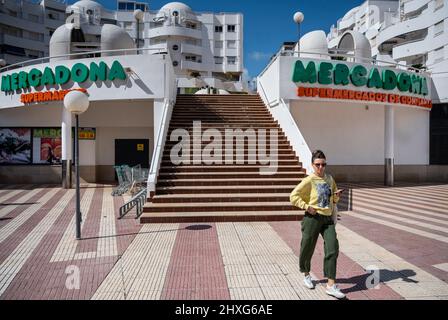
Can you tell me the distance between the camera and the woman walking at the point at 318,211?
4.36 meters

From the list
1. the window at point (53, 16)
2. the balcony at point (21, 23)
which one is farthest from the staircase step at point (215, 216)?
the window at point (53, 16)

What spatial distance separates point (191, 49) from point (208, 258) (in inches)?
2115

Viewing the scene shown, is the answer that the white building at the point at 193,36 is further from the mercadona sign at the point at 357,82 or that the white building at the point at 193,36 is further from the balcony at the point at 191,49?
the mercadona sign at the point at 357,82

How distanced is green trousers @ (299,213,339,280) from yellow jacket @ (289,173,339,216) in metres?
0.14

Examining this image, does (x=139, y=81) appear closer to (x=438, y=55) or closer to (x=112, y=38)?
(x=112, y=38)

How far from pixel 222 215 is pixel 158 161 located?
303cm

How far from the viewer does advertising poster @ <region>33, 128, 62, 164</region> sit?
17344 mm

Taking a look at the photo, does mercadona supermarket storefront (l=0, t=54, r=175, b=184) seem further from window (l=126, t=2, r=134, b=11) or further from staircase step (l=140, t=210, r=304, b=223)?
window (l=126, t=2, r=134, b=11)

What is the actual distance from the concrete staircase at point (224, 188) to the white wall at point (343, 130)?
11.9ft

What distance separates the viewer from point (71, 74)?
14133 millimetres

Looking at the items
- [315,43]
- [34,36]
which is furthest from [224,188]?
[34,36]

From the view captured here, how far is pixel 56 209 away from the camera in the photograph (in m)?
10.4

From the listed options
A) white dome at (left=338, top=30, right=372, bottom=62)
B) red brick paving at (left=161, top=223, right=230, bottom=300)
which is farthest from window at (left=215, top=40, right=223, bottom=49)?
red brick paving at (left=161, top=223, right=230, bottom=300)

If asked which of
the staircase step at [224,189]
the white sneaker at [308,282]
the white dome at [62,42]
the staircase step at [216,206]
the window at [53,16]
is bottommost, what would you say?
the white sneaker at [308,282]
